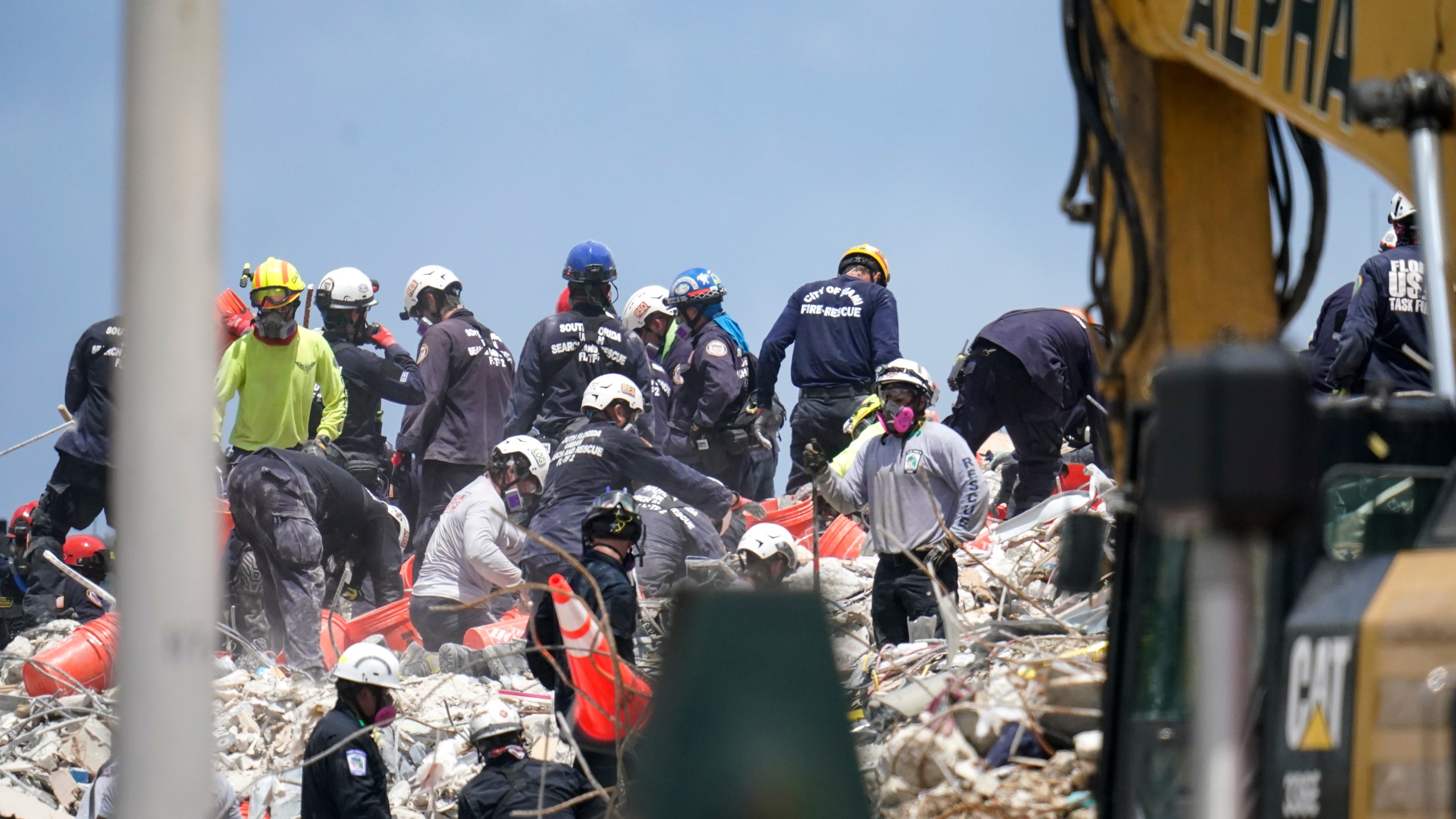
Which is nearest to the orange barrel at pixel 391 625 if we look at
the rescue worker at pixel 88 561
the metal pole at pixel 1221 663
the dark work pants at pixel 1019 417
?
the rescue worker at pixel 88 561

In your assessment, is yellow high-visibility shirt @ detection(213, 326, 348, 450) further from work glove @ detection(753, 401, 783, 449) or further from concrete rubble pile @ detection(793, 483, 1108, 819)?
concrete rubble pile @ detection(793, 483, 1108, 819)

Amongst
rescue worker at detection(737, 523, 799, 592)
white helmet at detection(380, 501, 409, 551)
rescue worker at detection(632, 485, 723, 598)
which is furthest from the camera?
white helmet at detection(380, 501, 409, 551)

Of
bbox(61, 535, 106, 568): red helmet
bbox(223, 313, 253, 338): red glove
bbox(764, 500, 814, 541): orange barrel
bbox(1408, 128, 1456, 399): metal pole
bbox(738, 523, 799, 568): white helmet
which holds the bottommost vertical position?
bbox(61, 535, 106, 568): red helmet

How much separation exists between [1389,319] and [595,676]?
4.42m

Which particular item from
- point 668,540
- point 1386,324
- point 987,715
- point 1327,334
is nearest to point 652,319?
point 668,540

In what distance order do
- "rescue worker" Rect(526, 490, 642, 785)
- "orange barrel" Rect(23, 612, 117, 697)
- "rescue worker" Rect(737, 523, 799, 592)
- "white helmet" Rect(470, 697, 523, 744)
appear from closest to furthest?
"rescue worker" Rect(526, 490, 642, 785), "white helmet" Rect(470, 697, 523, 744), "rescue worker" Rect(737, 523, 799, 592), "orange barrel" Rect(23, 612, 117, 697)

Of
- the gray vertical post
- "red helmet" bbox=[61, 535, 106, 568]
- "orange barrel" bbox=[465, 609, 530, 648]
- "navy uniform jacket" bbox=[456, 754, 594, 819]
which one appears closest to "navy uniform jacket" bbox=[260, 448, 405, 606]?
"orange barrel" bbox=[465, 609, 530, 648]

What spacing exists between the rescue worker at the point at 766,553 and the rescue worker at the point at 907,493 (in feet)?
1.57

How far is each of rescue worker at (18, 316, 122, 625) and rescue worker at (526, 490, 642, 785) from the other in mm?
5195

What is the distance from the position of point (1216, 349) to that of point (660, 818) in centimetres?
75

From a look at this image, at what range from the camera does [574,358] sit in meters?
11.7

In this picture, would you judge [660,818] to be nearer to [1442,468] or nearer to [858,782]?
[858,782]

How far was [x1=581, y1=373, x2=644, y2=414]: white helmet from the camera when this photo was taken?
10703 mm

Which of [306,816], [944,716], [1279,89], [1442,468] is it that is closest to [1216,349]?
[1442,468]
